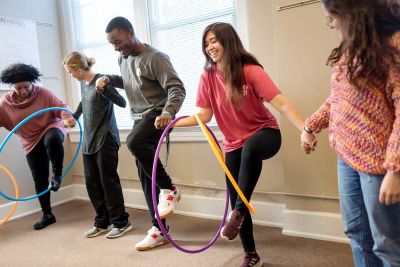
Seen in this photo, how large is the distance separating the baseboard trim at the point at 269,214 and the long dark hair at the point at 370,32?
1.66 metres

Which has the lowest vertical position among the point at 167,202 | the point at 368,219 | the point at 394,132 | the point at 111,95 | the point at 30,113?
the point at 167,202

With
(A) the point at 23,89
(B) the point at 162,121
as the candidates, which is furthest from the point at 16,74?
(B) the point at 162,121

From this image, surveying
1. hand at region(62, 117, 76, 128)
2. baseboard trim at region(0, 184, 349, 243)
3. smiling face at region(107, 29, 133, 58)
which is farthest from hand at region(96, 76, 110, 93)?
baseboard trim at region(0, 184, 349, 243)

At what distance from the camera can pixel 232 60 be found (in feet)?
6.53

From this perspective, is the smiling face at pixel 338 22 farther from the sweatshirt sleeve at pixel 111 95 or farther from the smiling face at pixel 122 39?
the sweatshirt sleeve at pixel 111 95

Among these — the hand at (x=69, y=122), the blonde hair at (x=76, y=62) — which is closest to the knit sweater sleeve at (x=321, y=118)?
the blonde hair at (x=76, y=62)

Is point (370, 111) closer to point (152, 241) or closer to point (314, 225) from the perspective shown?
point (314, 225)

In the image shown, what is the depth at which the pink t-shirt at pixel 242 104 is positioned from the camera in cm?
196

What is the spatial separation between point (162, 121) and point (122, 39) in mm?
761

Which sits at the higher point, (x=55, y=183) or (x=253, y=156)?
(x=253, y=156)

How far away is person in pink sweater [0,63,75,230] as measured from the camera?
3.29 m

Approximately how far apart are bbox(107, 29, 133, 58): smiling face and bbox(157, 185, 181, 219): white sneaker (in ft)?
3.49

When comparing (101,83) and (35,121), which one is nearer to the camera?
(101,83)

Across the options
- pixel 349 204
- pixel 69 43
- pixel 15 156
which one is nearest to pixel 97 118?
pixel 15 156
